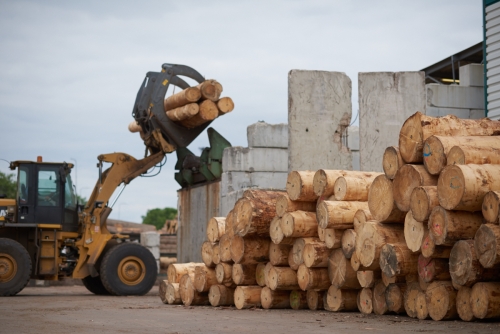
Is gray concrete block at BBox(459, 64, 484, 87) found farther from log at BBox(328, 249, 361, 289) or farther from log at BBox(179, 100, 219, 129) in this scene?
log at BBox(328, 249, 361, 289)

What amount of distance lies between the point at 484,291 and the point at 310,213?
2.99 meters

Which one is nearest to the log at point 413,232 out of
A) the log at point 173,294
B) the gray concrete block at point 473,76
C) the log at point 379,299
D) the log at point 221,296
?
the log at point 379,299

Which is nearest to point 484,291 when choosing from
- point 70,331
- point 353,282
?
point 353,282

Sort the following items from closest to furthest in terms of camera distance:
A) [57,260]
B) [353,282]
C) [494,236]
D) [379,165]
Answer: [494,236] → [353,282] → [379,165] → [57,260]

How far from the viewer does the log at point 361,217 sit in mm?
8961

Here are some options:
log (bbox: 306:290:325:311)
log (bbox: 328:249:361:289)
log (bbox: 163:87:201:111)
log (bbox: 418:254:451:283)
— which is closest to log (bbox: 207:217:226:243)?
log (bbox: 306:290:325:311)

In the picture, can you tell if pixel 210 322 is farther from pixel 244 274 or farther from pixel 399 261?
pixel 244 274

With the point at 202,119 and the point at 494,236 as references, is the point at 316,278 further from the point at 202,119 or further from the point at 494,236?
the point at 202,119

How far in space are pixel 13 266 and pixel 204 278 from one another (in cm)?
507

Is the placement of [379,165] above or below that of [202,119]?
below

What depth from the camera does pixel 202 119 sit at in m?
16.4

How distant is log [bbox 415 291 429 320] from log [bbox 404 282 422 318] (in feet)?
0.21

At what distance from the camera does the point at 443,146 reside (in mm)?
7836

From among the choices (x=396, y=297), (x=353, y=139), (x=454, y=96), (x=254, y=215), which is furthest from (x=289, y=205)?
(x=454, y=96)
